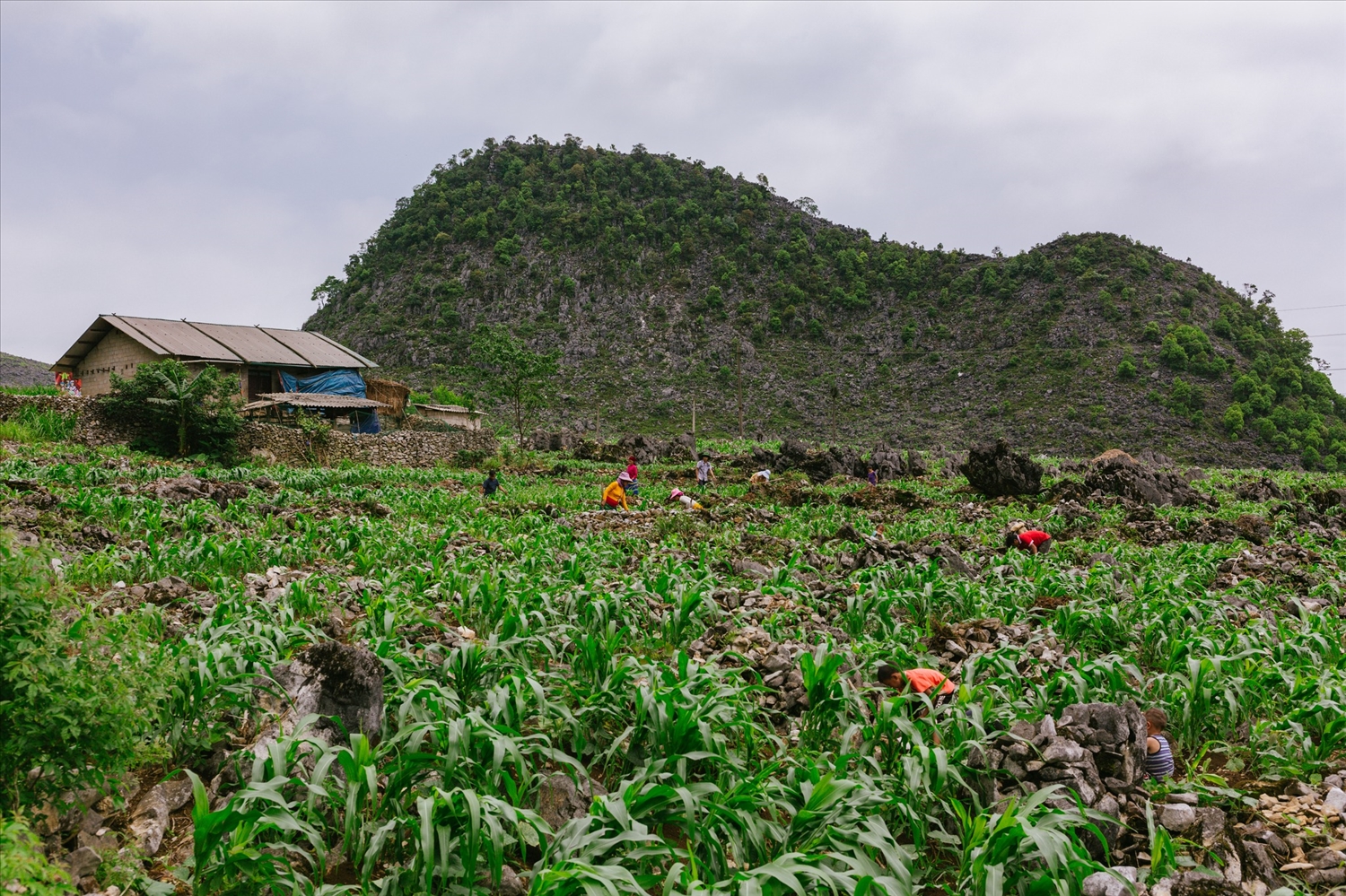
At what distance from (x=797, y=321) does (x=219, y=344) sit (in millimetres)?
65864

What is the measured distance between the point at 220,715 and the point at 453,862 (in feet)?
5.64

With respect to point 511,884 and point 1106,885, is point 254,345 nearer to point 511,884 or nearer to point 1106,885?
point 511,884

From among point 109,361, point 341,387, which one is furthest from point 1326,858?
point 109,361

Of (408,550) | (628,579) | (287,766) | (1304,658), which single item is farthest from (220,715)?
(1304,658)

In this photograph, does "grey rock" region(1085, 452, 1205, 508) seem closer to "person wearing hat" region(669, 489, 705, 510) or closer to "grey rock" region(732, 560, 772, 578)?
"person wearing hat" region(669, 489, 705, 510)

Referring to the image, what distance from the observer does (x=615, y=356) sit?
258ft

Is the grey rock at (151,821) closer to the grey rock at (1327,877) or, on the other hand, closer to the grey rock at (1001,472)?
the grey rock at (1327,877)

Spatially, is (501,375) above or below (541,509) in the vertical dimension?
above

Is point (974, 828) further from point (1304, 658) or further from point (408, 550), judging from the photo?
point (408, 550)

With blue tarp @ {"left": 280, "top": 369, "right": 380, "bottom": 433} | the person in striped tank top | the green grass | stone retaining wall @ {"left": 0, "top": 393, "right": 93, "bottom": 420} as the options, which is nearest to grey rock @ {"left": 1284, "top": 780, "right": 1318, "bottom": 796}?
the green grass

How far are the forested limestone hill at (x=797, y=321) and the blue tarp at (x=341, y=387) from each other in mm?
24533

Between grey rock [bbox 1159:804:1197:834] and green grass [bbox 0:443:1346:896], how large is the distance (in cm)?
49

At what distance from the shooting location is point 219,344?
32844 mm

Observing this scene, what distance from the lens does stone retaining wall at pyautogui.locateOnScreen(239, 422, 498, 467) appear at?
23.5 m
